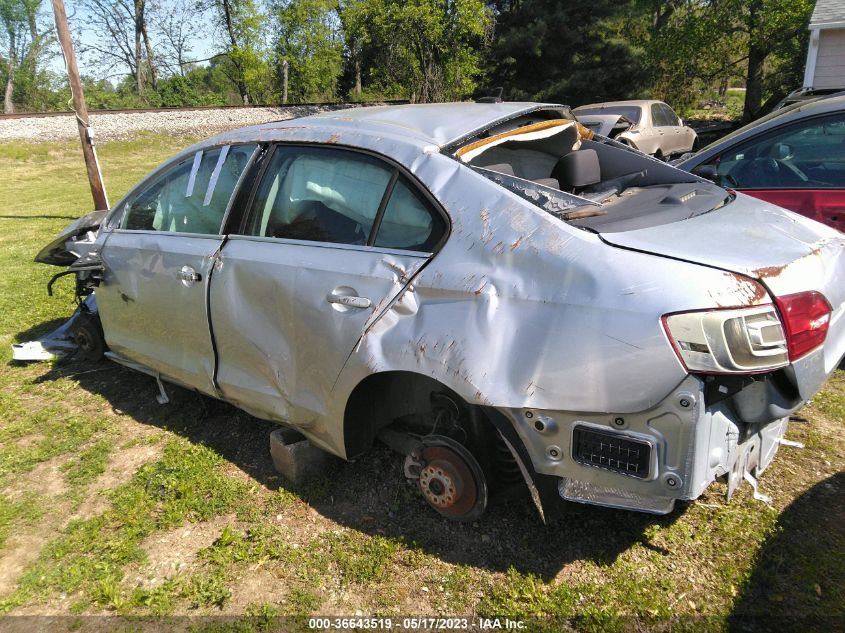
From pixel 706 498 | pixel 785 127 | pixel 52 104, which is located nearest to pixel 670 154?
pixel 785 127

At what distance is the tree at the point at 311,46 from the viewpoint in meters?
38.1

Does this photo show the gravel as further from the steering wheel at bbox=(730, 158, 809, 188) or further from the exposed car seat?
the exposed car seat

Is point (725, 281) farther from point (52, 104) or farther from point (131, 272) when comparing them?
point (52, 104)

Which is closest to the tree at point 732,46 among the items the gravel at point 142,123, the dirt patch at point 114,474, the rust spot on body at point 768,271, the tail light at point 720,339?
the gravel at point 142,123

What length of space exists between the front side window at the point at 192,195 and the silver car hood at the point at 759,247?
2055mm

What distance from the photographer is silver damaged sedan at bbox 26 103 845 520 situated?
2025 millimetres

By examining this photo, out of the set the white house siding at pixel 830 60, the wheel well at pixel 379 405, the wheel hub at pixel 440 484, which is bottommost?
the wheel hub at pixel 440 484

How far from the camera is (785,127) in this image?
173 inches

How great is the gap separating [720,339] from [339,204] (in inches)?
67.8

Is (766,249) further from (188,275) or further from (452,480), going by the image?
(188,275)

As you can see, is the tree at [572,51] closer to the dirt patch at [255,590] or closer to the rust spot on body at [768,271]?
the rust spot on body at [768,271]

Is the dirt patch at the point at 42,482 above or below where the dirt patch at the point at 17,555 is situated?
above

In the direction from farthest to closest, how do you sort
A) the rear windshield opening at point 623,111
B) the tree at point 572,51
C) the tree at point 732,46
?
1. the tree at point 572,51
2. the tree at point 732,46
3. the rear windshield opening at point 623,111

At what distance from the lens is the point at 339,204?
9.59 feet
